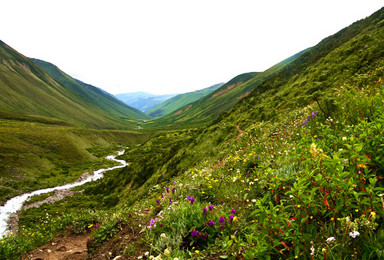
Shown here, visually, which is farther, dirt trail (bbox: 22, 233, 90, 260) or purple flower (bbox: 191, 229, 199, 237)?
dirt trail (bbox: 22, 233, 90, 260)

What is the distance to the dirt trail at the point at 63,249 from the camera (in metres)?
5.30

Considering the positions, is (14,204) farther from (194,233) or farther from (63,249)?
(194,233)

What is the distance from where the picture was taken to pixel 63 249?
5.79 m

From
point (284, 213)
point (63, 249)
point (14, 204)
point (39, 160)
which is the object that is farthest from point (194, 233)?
point (39, 160)

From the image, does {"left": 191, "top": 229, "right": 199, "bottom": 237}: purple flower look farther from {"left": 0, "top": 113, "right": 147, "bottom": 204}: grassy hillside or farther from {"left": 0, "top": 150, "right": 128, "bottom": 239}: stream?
{"left": 0, "top": 113, "right": 147, "bottom": 204}: grassy hillside

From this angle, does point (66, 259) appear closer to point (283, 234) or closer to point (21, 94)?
point (283, 234)

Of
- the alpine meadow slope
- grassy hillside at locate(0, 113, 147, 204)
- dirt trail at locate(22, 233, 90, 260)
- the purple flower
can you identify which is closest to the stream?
grassy hillside at locate(0, 113, 147, 204)

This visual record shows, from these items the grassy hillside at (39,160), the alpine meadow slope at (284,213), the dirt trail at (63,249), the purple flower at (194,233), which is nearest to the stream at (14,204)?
the grassy hillside at (39,160)

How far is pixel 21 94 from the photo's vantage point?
173500 mm

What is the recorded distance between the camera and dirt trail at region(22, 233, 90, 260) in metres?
5.30

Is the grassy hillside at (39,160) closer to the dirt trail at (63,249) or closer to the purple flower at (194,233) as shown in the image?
the dirt trail at (63,249)

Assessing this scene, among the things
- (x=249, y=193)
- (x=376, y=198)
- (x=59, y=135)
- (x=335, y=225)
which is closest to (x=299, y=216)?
(x=335, y=225)

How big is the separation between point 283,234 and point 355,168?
1.54 meters

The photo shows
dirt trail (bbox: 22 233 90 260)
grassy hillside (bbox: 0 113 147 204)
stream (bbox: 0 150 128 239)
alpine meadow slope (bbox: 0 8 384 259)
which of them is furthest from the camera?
grassy hillside (bbox: 0 113 147 204)
